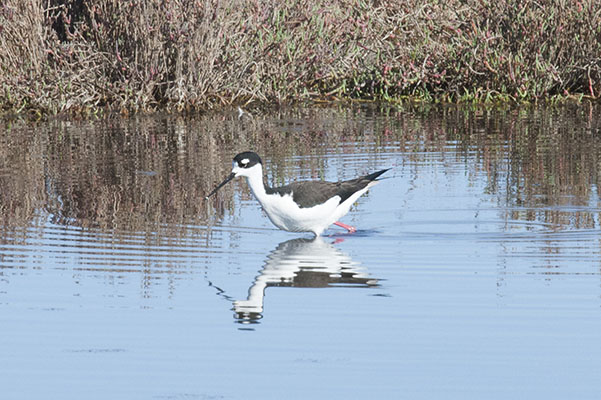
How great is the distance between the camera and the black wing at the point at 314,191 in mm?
8969

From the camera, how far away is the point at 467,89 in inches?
741

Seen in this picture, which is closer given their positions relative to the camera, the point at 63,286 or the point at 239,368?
the point at 239,368

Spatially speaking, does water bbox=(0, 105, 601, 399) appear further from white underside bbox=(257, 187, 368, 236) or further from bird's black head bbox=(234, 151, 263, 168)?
bird's black head bbox=(234, 151, 263, 168)

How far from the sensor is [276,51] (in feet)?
60.3

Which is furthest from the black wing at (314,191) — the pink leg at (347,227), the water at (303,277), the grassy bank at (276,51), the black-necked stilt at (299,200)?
the grassy bank at (276,51)

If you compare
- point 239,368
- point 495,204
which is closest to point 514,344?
point 239,368

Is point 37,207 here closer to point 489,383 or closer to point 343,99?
point 489,383

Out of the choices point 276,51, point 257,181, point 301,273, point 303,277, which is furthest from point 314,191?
point 276,51

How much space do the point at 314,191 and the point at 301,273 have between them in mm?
1422

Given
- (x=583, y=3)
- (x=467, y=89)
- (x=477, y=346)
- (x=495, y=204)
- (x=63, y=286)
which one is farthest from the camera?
(x=467, y=89)

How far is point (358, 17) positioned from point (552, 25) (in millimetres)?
3171

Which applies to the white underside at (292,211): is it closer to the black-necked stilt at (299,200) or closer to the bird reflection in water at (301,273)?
the black-necked stilt at (299,200)

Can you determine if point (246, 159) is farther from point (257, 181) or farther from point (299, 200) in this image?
point (299, 200)

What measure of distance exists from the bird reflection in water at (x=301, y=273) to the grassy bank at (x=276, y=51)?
30.1ft
